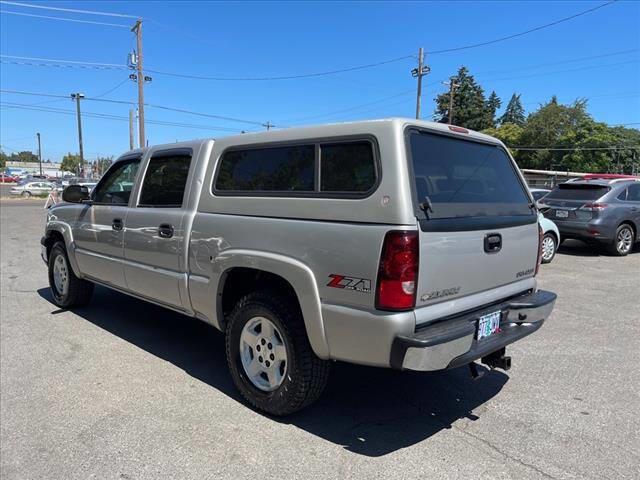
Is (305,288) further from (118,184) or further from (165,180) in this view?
(118,184)

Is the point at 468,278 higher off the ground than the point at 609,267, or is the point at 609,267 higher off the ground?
the point at 468,278

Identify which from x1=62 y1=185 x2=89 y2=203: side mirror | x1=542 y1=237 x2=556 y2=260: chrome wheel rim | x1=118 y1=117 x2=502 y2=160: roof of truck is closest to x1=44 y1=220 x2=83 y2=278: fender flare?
x1=62 y1=185 x2=89 y2=203: side mirror

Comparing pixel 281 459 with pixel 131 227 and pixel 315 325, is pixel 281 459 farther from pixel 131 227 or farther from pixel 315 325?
pixel 131 227

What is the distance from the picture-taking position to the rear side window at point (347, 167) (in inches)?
118

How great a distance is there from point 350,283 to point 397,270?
296 millimetres

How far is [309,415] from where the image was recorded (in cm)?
356

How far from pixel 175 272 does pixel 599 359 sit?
3.88 m

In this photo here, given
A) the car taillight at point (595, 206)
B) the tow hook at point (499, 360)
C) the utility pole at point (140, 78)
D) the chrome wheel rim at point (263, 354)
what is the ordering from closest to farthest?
the chrome wheel rim at point (263, 354)
the tow hook at point (499, 360)
the car taillight at point (595, 206)
the utility pole at point (140, 78)

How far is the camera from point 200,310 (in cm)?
404

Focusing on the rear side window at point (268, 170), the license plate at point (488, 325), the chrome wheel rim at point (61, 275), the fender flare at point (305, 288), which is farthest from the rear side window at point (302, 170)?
the chrome wheel rim at point (61, 275)

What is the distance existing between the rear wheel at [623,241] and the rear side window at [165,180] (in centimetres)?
966

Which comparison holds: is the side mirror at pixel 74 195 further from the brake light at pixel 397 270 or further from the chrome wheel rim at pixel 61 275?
the brake light at pixel 397 270

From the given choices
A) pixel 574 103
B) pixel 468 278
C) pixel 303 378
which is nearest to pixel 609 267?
pixel 468 278

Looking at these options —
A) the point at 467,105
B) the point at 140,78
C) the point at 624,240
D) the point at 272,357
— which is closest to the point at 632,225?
the point at 624,240
